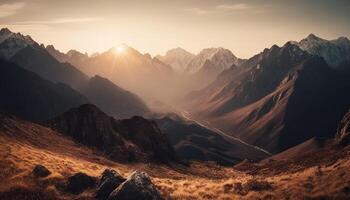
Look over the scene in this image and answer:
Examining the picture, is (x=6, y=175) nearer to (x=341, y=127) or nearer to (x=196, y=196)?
(x=196, y=196)

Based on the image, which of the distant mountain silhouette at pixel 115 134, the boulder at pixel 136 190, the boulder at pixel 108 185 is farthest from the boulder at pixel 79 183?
the distant mountain silhouette at pixel 115 134

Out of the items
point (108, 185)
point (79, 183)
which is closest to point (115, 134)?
point (79, 183)

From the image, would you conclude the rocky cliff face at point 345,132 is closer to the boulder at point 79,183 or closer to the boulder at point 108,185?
the boulder at point 79,183

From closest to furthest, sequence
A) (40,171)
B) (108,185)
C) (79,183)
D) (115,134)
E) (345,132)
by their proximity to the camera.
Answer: (108,185) < (79,183) < (40,171) < (115,134) < (345,132)

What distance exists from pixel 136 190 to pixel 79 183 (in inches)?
325

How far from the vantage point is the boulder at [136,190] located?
34.9 m

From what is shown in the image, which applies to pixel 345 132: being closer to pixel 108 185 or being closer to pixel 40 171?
pixel 40 171

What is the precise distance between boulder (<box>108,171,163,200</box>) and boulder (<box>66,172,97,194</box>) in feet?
18.2

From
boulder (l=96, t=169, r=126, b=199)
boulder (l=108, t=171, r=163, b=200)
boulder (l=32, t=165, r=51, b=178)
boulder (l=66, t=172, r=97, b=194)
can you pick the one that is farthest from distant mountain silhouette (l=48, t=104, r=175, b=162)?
boulder (l=108, t=171, r=163, b=200)

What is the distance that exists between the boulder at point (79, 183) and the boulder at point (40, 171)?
3591 millimetres

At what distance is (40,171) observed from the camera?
4381cm

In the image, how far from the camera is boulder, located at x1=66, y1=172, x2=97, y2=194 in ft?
131

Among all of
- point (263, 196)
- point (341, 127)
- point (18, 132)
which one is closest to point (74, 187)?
point (263, 196)

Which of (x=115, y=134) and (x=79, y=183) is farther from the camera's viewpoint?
(x=115, y=134)
